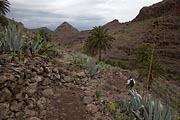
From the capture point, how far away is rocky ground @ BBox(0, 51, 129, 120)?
27.6ft

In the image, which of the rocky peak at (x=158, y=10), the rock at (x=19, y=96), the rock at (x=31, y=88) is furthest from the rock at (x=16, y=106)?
the rocky peak at (x=158, y=10)

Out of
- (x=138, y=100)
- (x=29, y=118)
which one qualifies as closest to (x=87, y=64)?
(x=138, y=100)

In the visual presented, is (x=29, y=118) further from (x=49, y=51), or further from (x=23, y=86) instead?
(x=49, y=51)

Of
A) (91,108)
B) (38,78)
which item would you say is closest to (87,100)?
(91,108)

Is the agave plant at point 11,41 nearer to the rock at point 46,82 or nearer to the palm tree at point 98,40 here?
the rock at point 46,82

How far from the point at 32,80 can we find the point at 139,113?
119 inches

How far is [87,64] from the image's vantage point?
11516mm

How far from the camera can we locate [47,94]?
30.4 feet

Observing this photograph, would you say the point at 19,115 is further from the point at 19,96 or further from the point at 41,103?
the point at 41,103

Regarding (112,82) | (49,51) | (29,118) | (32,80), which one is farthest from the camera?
(112,82)

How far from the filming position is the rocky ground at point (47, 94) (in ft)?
27.6

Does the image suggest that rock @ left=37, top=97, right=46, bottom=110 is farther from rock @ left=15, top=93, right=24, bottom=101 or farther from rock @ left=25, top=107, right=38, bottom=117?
rock @ left=15, top=93, right=24, bottom=101

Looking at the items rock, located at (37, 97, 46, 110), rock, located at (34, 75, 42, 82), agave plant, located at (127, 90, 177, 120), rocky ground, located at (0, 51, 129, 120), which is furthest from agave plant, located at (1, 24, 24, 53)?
agave plant, located at (127, 90, 177, 120)

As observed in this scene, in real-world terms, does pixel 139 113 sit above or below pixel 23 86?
below
